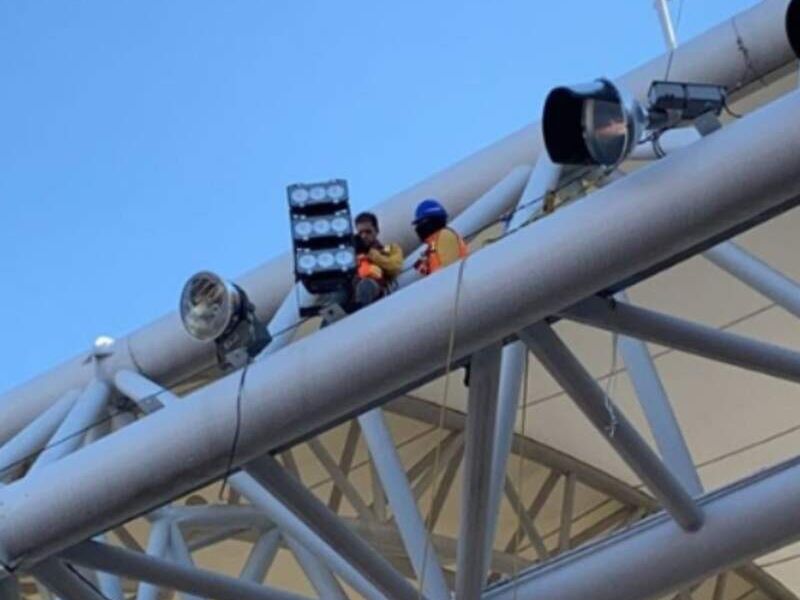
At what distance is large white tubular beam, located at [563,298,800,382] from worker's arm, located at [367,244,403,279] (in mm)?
1693

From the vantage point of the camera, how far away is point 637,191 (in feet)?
23.6

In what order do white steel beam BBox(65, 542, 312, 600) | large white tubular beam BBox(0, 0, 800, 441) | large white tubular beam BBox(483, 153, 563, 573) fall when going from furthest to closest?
large white tubular beam BBox(0, 0, 800, 441)
large white tubular beam BBox(483, 153, 563, 573)
white steel beam BBox(65, 542, 312, 600)

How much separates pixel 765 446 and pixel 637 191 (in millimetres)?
10948

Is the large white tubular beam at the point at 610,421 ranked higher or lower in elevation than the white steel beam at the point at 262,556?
lower

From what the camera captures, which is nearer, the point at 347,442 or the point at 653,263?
the point at 653,263

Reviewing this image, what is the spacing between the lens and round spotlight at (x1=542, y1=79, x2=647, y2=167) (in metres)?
7.27

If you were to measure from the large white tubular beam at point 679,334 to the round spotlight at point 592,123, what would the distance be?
0.78 m

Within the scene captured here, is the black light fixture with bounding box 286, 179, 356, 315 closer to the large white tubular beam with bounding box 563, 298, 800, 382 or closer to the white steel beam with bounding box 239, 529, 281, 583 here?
the large white tubular beam with bounding box 563, 298, 800, 382

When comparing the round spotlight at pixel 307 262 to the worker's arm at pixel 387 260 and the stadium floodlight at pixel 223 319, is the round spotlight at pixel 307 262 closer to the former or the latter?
the stadium floodlight at pixel 223 319

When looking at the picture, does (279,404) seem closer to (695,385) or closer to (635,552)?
(635,552)

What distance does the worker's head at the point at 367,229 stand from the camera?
939 cm

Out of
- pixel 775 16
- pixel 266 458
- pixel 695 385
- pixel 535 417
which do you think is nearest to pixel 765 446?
pixel 695 385

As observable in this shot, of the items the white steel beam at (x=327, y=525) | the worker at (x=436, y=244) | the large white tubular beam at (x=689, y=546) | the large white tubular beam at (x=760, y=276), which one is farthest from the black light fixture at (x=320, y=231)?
the large white tubular beam at (x=689, y=546)

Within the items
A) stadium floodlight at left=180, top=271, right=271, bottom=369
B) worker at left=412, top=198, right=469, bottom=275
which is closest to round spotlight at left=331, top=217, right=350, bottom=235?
worker at left=412, top=198, right=469, bottom=275
